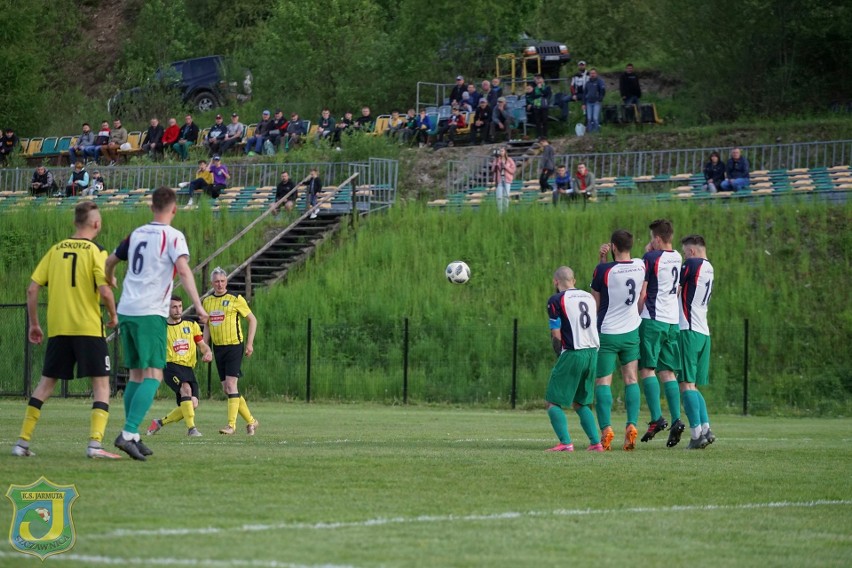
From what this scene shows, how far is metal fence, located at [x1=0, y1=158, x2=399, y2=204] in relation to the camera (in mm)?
36875

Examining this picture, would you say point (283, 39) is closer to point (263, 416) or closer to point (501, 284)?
point (501, 284)

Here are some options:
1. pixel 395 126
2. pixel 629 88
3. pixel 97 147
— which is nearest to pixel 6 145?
pixel 97 147

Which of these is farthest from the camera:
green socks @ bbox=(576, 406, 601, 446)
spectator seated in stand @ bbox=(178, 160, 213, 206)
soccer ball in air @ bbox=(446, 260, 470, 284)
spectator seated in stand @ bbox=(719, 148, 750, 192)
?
spectator seated in stand @ bbox=(178, 160, 213, 206)

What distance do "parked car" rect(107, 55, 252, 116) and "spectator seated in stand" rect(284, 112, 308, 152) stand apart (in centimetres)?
1407

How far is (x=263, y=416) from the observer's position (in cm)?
2030

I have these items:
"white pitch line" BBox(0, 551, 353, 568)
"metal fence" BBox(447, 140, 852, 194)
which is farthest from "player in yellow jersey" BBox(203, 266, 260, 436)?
"metal fence" BBox(447, 140, 852, 194)

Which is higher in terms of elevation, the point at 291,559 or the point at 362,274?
the point at 362,274

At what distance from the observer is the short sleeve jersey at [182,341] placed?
15914 millimetres

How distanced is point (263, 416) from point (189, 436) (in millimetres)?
5825

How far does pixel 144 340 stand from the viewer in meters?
10.3

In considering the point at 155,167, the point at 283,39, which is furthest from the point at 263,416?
the point at 283,39

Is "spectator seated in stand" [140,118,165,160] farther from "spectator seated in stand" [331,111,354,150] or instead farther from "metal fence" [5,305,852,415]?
"metal fence" [5,305,852,415]

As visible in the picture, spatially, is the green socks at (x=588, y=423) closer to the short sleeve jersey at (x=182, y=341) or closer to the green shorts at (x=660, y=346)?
the green shorts at (x=660, y=346)

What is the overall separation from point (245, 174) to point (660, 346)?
28556 mm
